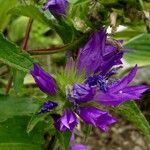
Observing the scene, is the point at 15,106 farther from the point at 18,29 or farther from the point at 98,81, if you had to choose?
the point at 18,29

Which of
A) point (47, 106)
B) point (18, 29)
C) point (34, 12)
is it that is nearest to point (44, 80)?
point (47, 106)

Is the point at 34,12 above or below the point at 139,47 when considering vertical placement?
above

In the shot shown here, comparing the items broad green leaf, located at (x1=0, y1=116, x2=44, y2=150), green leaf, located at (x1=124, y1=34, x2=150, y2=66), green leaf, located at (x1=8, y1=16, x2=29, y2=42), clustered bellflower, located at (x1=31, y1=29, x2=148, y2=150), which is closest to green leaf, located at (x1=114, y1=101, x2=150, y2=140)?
clustered bellflower, located at (x1=31, y1=29, x2=148, y2=150)

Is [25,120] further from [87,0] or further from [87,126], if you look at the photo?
[87,0]

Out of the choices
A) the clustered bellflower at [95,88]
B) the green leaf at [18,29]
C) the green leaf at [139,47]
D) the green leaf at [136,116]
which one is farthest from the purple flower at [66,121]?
the green leaf at [18,29]

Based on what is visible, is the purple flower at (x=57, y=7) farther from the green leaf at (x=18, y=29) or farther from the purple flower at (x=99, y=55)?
the green leaf at (x=18, y=29)

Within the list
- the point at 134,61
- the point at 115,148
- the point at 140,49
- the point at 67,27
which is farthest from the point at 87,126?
the point at 115,148

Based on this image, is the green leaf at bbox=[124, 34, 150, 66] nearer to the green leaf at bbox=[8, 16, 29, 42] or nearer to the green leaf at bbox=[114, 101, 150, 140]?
the green leaf at bbox=[114, 101, 150, 140]
